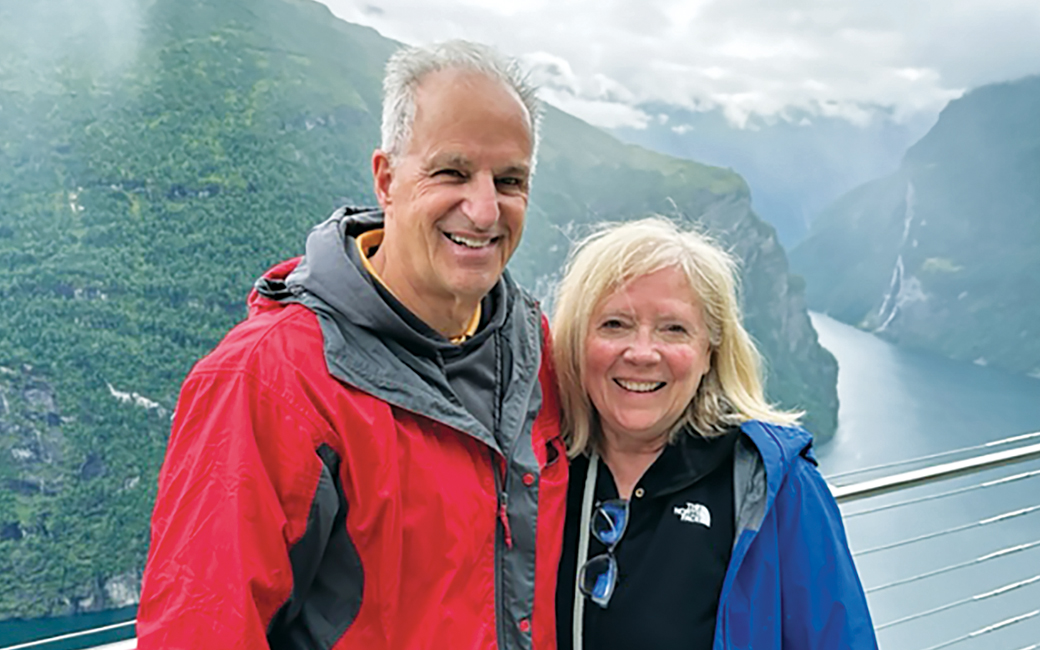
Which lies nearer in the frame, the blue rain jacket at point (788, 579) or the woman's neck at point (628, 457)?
the blue rain jacket at point (788, 579)

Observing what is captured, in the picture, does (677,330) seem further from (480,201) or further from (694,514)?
(480,201)

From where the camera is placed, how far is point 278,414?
0.83 m

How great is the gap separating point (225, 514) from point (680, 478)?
69cm

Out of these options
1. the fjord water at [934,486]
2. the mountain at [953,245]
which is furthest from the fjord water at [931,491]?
the mountain at [953,245]

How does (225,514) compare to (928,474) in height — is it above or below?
above

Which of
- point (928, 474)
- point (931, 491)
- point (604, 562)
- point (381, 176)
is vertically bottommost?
point (931, 491)

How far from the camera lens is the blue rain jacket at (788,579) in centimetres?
114

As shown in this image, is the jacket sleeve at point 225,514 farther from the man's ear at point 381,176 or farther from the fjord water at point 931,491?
the fjord water at point 931,491

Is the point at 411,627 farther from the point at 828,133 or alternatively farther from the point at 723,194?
the point at 828,133

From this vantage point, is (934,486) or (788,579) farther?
(934,486)

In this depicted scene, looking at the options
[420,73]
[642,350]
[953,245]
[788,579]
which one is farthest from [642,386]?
[953,245]

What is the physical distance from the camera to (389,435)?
914 millimetres

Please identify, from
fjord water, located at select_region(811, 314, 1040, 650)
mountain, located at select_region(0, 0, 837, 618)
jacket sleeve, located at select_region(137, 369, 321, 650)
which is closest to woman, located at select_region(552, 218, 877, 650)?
jacket sleeve, located at select_region(137, 369, 321, 650)

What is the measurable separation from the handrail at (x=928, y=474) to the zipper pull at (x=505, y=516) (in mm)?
914
